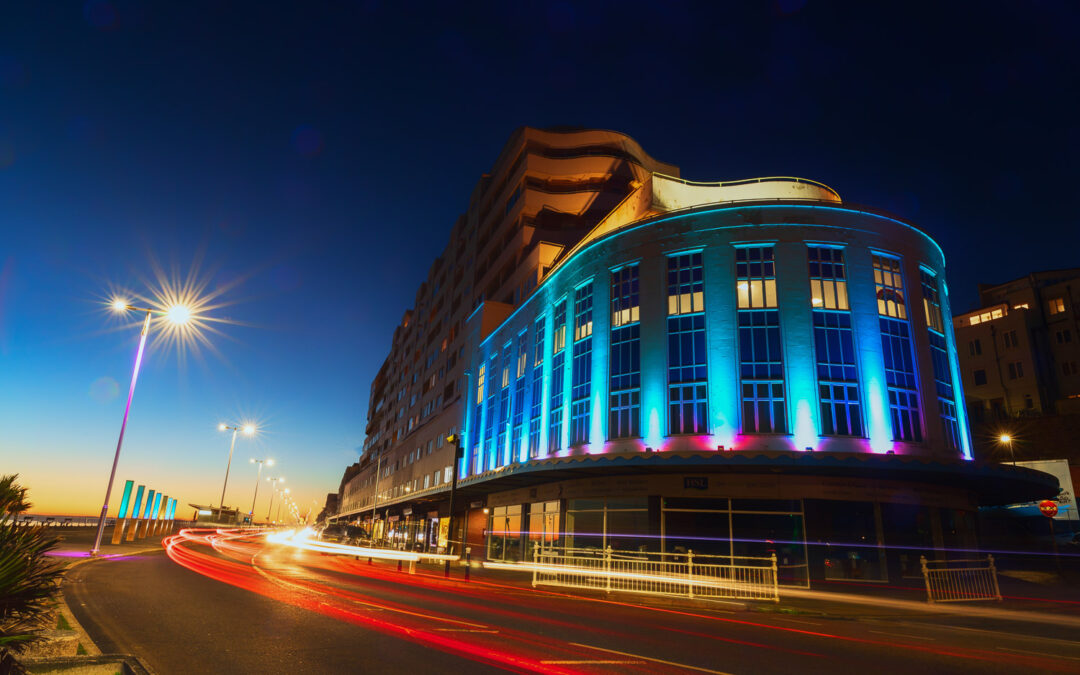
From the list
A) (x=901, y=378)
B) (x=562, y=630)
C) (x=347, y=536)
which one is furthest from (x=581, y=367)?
(x=347, y=536)

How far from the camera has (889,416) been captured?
26859mm

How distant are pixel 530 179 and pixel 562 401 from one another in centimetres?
2735

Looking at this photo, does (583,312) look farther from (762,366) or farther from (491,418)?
(491,418)

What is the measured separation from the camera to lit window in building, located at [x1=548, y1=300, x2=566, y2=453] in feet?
116

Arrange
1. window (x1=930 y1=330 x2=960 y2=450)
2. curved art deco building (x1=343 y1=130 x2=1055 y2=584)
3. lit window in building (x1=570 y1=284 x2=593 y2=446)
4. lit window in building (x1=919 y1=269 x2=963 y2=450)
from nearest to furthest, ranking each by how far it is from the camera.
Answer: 1. curved art deco building (x1=343 y1=130 x2=1055 y2=584)
2. window (x1=930 y1=330 x2=960 y2=450)
3. lit window in building (x1=919 y1=269 x2=963 y2=450)
4. lit window in building (x1=570 y1=284 x2=593 y2=446)

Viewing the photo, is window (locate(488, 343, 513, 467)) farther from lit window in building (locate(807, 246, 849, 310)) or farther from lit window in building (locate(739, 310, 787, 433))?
lit window in building (locate(807, 246, 849, 310))

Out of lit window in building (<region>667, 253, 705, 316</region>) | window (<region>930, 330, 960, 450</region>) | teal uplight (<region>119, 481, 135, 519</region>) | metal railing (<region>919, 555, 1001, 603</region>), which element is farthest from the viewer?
teal uplight (<region>119, 481, 135, 519</region>)

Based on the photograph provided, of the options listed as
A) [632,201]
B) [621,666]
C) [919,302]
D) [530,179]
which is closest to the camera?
[621,666]

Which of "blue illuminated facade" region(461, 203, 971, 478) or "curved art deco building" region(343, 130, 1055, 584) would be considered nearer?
"curved art deco building" region(343, 130, 1055, 584)

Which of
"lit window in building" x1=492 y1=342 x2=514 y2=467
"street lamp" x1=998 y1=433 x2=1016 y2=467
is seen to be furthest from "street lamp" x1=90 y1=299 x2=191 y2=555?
"street lamp" x1=998 y1=433 x2=1016 y2=467

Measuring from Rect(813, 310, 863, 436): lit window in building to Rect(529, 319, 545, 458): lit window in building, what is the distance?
17.0m

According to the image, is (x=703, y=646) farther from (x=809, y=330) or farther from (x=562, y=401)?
(x=562, y=401)

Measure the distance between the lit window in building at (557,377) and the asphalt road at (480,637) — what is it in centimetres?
1928

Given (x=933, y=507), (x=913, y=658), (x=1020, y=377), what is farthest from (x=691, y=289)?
(x=1020, y=377)
